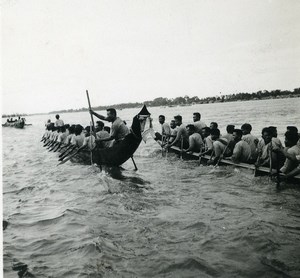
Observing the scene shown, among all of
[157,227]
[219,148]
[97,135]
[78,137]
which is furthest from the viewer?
[78,137]

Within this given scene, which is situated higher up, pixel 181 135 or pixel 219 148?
pixel 181 135

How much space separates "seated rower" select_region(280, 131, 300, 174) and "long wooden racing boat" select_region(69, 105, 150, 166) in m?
3.70

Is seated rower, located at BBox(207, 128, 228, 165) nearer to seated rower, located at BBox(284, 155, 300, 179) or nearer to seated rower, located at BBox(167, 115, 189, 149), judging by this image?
seated rower, located at BBox(284, 155, 300, 179)

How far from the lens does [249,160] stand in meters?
8.35

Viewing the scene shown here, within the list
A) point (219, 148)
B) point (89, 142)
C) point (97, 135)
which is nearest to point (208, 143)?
point (219, 148)

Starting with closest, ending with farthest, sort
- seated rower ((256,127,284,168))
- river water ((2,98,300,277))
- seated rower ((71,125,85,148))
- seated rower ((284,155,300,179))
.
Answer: river water ((2,98,300,277))
seated rower ((284,155,300,179))
seated rower ((256,127,284,168))
seated rower ((71,125,85,148))

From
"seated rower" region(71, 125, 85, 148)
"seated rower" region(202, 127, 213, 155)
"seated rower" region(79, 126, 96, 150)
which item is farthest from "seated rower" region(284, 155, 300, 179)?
"seated rower" region(71, 125, 85, 148)

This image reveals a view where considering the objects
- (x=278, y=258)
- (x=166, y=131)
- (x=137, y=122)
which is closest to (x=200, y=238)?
(x=278, y=258)

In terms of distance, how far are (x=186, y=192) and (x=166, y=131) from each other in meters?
6.66

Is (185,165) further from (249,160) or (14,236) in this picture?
(14,236)

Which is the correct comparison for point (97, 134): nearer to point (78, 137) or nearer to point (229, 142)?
point (78, 137)

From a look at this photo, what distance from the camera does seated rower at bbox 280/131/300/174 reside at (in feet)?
20.2

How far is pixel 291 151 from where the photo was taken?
620 cm

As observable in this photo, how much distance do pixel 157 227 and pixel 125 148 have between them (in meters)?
4.19
